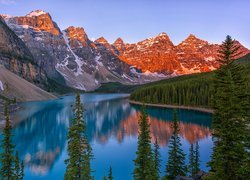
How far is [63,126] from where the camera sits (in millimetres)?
90938

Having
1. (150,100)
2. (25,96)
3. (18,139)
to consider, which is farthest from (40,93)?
(18,139)

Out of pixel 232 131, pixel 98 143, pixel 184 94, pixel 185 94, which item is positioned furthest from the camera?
pixel 185 94

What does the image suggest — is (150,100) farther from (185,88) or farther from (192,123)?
(192,123)

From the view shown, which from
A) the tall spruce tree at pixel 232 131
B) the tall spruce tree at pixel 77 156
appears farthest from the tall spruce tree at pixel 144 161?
the tall spruce tree at pixel 232 131

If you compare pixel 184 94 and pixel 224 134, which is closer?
pixel 224 134

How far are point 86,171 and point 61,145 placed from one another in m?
44.8

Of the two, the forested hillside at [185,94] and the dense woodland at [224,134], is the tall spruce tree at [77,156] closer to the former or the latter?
the dense woodland at [224,134]

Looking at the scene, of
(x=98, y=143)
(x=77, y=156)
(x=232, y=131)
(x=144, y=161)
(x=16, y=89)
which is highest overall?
(x=16, y=89)

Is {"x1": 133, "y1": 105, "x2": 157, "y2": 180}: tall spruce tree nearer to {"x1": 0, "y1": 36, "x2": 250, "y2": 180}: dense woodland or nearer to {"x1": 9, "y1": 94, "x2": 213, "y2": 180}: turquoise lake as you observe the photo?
{"x1": 0, "y1": 36, "x2": 250, "y2": 180}: dense woodland

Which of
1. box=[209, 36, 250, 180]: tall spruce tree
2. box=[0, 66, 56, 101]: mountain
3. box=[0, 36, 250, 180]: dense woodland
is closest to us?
box=[209, 36, 250, 180]: tall spruce tree

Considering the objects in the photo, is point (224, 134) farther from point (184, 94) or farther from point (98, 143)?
point (184, 94)

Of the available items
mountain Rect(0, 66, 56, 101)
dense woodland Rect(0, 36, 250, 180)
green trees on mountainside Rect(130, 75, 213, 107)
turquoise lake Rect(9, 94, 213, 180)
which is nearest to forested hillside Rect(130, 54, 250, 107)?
green trees on mountainside Rect(130, 75, 213, 107)

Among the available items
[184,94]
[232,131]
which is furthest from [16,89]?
[232,131]

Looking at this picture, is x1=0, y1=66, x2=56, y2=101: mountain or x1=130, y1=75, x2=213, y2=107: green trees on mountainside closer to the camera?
x1=130, y1=75, x2=213, y2=107: green trees on mountainside
